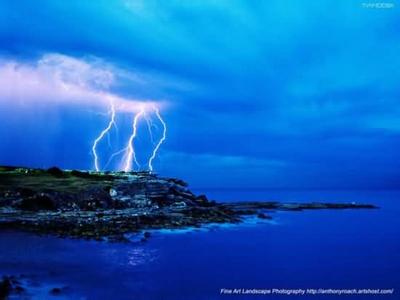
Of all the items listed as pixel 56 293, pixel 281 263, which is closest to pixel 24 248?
pixel 56 293

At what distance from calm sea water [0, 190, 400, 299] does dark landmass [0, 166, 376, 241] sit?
3467 mm

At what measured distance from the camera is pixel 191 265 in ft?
86.5

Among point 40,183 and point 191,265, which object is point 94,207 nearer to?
point 40,183

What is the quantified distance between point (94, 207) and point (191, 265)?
2891 cm

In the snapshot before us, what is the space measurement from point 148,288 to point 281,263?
11904 millimetres

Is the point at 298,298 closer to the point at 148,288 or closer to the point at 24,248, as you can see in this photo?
the point at 148,288

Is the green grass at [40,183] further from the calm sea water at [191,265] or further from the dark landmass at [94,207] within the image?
the calm sea water at [191,265]

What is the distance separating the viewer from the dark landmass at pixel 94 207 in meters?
35.9

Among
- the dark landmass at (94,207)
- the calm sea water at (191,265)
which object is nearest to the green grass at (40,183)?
the dark landmass at (94,207)

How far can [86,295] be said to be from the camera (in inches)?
695

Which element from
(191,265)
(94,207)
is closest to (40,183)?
(94,207)

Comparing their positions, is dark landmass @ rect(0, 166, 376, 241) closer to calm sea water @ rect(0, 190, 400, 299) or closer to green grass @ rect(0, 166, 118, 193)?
green grass @ rect(0, 166, 118, 193)

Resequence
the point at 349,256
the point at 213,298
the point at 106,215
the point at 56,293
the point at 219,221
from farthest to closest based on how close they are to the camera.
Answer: the point at 219,221
the point at 106,215
the point at 349,256
the point at 213,298
the point at 56,293

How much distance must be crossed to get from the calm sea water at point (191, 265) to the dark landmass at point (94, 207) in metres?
3.47
